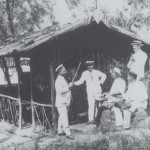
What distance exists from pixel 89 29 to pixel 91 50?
82 centimetres

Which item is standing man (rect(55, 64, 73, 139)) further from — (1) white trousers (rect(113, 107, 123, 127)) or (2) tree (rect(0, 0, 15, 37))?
(2) tree (rect(0, 0, 15, 37))

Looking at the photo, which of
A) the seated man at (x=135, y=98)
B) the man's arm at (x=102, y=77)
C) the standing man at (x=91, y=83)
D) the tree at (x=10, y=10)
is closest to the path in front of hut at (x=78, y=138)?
the standing man at (x=91, y=83)

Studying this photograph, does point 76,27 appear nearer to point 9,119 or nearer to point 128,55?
point 128,55

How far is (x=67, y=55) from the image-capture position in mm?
12766

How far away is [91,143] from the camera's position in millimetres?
9773

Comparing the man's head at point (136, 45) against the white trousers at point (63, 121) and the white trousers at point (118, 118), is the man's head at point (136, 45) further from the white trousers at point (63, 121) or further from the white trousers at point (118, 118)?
the white trousers at point (63, 121)

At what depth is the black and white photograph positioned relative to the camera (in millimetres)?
10891

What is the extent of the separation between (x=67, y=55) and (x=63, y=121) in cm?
271

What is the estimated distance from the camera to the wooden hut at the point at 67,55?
11.8 m

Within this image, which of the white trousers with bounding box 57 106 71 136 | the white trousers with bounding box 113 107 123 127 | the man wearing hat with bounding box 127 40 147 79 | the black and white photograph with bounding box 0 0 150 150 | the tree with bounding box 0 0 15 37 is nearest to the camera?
the black and white photograph with bounding box 0 0 150 150

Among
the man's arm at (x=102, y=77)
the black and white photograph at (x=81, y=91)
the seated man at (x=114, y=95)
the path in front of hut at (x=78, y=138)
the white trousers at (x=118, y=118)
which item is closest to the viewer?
the path in front of hut at (x=78, y=138)

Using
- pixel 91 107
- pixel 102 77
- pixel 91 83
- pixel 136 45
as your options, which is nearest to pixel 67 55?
pixel 91 83

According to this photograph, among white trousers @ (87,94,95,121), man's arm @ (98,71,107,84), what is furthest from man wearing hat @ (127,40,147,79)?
white trousers @ (87,94,95,121)

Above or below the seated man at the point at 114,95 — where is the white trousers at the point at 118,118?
below
